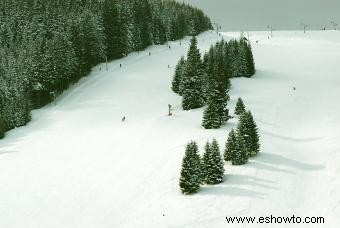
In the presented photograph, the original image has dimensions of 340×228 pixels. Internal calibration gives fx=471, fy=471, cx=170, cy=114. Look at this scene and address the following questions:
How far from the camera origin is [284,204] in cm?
3894

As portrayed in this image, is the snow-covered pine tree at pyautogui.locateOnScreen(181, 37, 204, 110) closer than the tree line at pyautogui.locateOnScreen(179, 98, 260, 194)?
No

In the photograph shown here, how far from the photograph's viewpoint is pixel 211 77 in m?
68.0

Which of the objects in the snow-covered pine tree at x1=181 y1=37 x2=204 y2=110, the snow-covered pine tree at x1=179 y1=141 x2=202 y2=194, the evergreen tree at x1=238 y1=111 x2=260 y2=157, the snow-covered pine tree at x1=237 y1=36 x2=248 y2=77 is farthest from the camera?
the snow-covered pine tree at x1=237 y1=36 x2=248 y2=77

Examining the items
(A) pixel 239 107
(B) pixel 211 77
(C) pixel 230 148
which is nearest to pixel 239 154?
(C) pixel 230 148

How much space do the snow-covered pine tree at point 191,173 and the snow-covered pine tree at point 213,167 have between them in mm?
852

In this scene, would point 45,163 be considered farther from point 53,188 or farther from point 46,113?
→ point 46,113

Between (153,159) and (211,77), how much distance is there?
2155 cm

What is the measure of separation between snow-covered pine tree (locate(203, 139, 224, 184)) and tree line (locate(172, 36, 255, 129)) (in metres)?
15.2

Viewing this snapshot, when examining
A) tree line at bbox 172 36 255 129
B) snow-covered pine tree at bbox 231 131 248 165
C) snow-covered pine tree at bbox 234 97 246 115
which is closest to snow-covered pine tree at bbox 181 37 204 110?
tree line at bbox 172 36 255 129

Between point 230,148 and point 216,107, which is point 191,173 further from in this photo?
point 216,107

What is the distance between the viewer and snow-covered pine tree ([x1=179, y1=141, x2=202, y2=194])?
134 feet

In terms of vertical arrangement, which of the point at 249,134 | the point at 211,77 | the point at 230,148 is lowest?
the point at 230,148

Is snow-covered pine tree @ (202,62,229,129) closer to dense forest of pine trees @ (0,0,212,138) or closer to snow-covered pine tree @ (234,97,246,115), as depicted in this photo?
snow-covered pine tree @ (234,97,246,115)

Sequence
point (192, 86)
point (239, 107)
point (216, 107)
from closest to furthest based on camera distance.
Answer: point (216, 107) → point (239, 107) → point (192, 86)
